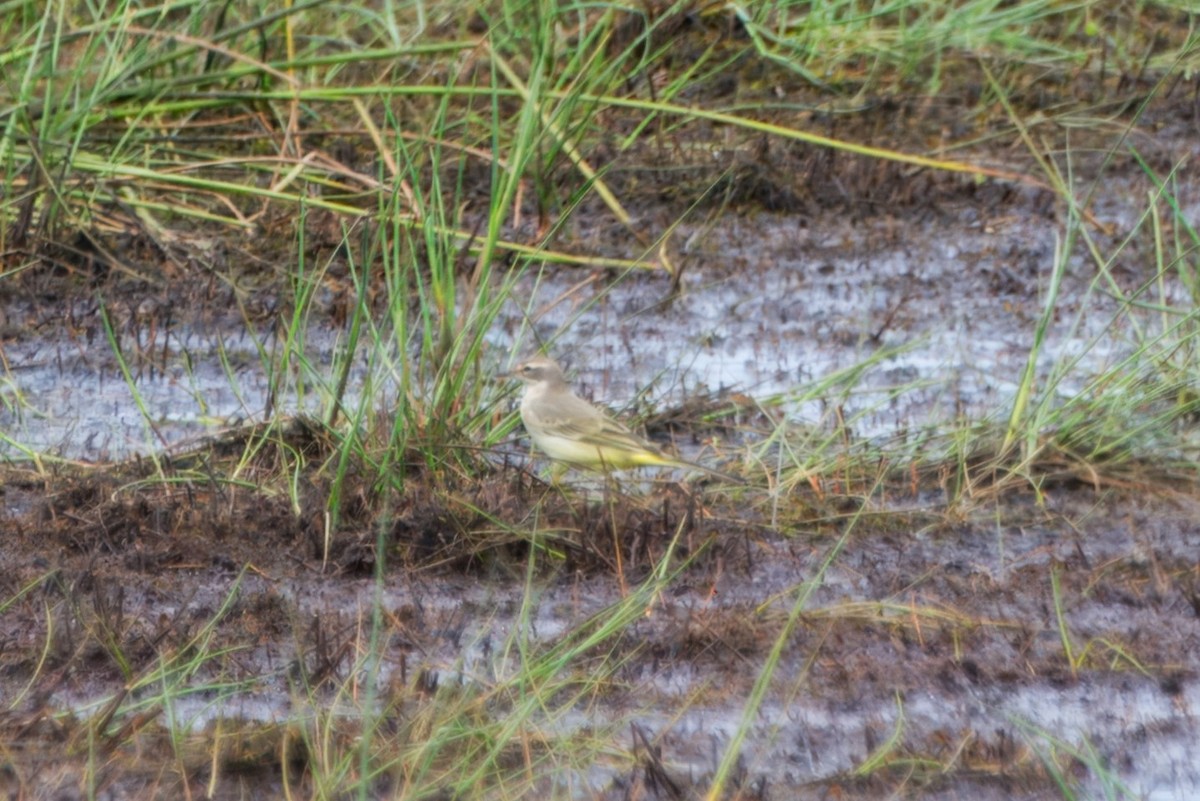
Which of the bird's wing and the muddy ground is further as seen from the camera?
the bird's wing

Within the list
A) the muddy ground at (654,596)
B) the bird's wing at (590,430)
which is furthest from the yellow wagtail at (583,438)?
the muddy ground at (654,596)

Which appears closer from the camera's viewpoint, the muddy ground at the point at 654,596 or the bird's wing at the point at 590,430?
the muddy ground at the point at 654,596

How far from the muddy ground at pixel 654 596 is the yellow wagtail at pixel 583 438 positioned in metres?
0.11

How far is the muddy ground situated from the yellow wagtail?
11cm

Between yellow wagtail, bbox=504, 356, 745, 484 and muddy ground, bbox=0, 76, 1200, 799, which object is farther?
yellow wagtail, bbox=504, 356, 745, 484

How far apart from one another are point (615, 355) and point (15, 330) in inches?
92.8

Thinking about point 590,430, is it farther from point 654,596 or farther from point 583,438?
point 654,596

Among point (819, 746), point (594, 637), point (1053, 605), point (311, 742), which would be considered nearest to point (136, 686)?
point (311, 742)

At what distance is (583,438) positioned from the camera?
5668 mm

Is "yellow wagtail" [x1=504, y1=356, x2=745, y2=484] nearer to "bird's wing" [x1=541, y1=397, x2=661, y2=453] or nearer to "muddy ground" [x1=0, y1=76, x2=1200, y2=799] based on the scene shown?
"bird's wing" [x1=541, y1=397, x2=661, y2=453]

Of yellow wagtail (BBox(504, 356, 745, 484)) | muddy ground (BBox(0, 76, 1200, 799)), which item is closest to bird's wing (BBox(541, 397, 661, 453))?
yellow wagtail (BBox(504, 356, 745, 484))

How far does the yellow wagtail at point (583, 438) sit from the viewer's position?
5.65 metres

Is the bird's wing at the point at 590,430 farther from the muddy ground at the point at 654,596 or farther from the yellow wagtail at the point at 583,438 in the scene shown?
the muddy ground at the point at 654,596

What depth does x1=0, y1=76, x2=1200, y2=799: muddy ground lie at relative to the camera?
405 cm
